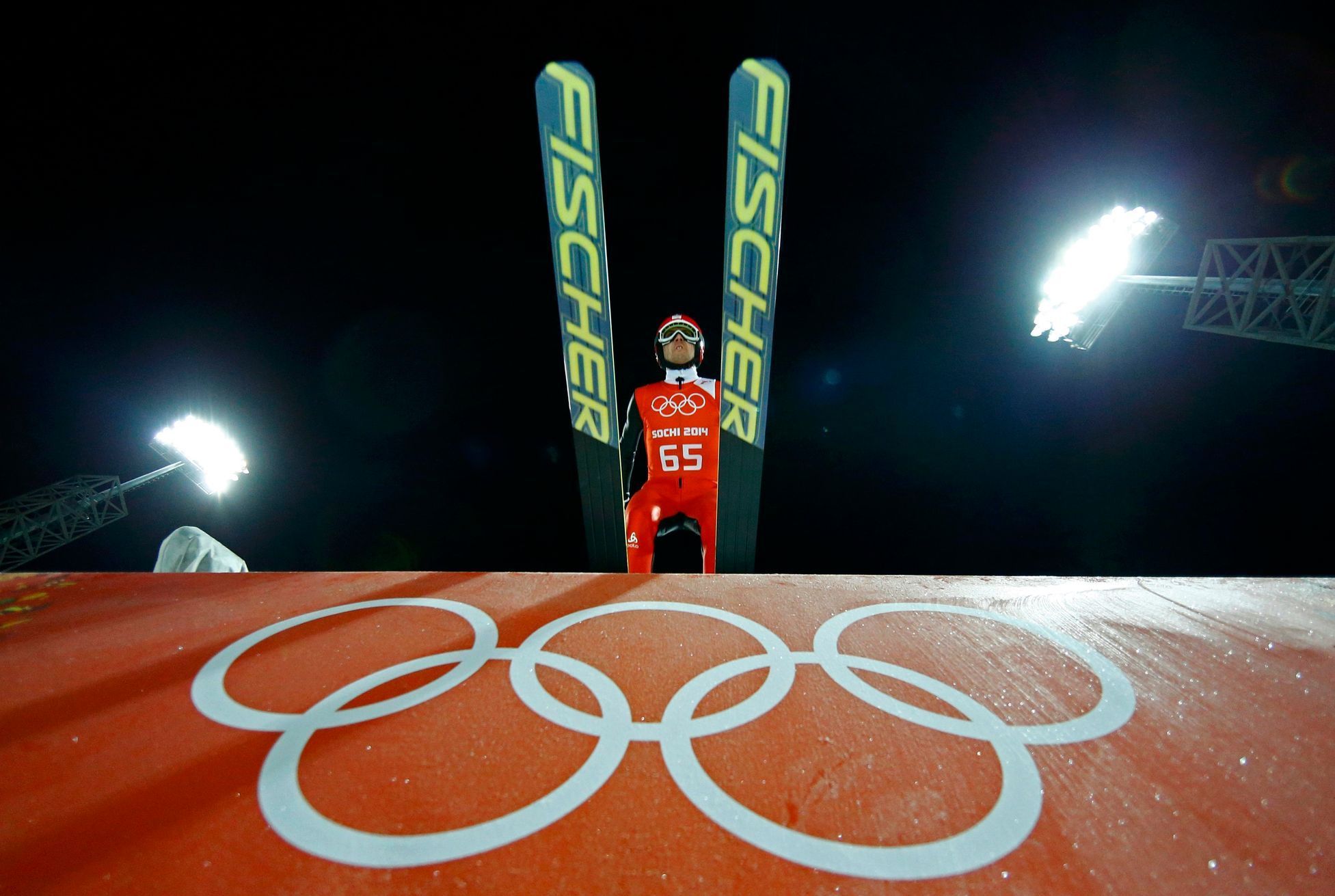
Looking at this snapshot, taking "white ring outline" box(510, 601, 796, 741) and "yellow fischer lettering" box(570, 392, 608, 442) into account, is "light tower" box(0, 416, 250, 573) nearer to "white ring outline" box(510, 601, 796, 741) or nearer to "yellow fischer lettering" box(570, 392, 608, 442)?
"yellow fischer lettering" box(570, 392, 608, 442)

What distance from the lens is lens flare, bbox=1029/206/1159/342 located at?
7.01m

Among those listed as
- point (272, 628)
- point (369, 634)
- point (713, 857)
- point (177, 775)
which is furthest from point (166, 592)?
point (713, 857)

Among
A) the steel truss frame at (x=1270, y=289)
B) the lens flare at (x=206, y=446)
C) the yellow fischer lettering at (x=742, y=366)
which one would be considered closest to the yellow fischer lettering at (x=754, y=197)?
the yellow fischer lettering at (x=742, y=366)

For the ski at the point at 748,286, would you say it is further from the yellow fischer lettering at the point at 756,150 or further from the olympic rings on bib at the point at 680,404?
the olympic rings on bib at the point at 680,404

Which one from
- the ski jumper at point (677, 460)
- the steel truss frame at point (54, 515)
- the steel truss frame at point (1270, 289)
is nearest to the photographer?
the ski jumper at point (677, 460)

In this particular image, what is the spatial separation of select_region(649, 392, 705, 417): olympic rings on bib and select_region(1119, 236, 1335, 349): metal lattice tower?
688cm

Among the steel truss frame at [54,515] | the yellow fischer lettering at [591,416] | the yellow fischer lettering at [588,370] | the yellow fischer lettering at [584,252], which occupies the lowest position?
the steel truss frame at [54,515]

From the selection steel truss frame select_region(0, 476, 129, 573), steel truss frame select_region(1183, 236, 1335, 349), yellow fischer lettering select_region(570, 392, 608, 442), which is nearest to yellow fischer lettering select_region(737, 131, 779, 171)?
yellow fischer lettering select_region(570, 392, 608, 442)

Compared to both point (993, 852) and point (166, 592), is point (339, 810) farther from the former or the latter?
point (166, 592)

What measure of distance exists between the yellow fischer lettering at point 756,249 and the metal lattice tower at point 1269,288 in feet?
21.2

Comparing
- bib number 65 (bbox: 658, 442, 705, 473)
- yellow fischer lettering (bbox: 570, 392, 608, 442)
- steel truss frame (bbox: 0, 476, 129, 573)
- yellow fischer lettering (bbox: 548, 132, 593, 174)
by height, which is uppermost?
yellow fischer lettering (bbox: 548, 132, 593, 174)

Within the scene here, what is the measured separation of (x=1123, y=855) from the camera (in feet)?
2.65

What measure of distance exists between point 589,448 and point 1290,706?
3119 mm

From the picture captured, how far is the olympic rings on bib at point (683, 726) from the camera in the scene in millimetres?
822
